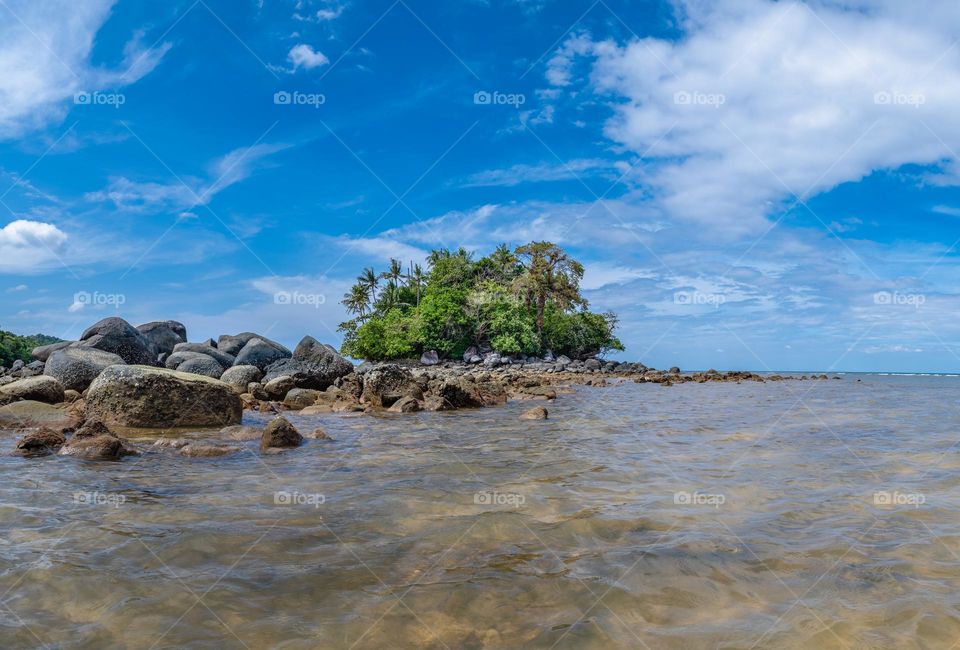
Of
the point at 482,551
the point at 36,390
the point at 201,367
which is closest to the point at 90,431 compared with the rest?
the point at 482,551

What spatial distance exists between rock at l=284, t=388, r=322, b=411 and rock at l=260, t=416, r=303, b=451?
23.5 feet

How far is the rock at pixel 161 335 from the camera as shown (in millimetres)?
31078

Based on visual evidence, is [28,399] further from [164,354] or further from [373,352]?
[373,352]

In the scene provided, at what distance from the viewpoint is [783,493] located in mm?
5867

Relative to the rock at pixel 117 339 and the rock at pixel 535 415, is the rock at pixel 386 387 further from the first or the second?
the rock at pixel 117 339

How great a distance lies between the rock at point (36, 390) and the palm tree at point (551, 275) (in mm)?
34413

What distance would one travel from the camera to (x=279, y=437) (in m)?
8.88

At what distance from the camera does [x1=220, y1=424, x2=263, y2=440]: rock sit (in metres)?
9.75

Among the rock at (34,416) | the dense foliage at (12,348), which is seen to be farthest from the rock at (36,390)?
the dense foliage at (12,348)

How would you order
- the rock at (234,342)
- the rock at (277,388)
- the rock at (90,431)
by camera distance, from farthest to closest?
the rock at (234,342) < the rock at (277,388) < the rock at (90,431)

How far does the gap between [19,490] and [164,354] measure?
2707cm

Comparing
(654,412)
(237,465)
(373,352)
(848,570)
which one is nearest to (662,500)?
(848,570)

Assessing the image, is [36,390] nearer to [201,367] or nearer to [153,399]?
[153,399]

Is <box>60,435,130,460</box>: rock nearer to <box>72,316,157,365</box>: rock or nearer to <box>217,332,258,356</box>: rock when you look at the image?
<box>72,316,157,365</box>: rock
